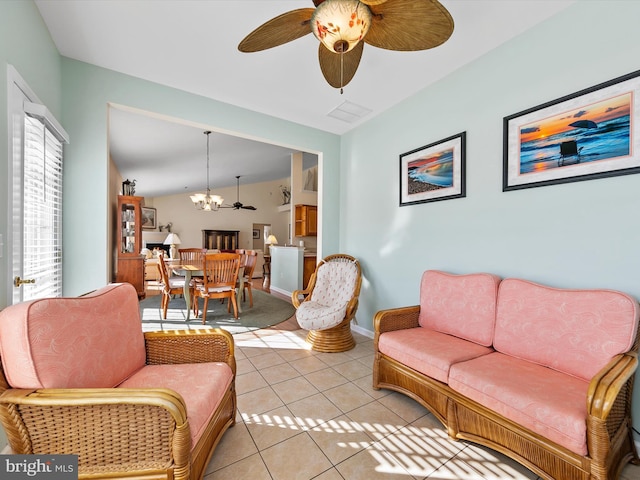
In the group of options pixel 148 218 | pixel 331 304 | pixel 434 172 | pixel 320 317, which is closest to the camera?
pixel 434 172

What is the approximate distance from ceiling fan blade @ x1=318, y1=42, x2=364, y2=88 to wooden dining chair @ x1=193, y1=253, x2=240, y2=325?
277cm

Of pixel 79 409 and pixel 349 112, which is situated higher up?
pixel 349 112

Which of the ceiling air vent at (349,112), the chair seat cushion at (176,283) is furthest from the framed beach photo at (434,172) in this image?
the chair seat cushion at (176,283)

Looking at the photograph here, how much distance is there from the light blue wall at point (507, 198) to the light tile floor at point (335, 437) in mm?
1034

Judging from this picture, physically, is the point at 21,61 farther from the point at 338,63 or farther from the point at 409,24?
the point at 409,24

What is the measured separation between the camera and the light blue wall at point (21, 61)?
143cm

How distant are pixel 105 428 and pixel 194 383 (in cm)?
41

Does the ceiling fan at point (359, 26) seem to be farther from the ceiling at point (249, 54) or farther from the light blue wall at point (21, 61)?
the light blue wall at point (21, 61)

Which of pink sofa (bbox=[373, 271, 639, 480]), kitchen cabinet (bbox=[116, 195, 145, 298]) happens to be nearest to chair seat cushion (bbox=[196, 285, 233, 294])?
kitchen cabinet (bbox=[116, 195, 145, 298])

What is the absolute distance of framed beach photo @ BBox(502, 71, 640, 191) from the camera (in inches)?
62.1

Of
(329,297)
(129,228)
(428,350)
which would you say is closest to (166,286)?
(129,228)

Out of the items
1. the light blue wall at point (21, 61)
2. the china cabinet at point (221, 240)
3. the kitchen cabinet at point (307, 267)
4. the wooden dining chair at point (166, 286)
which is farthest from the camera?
the china cabinet at point (221, 240)

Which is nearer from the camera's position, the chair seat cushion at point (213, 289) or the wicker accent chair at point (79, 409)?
the wicker accent chair at point (79, 409)

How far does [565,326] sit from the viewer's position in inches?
62.9
